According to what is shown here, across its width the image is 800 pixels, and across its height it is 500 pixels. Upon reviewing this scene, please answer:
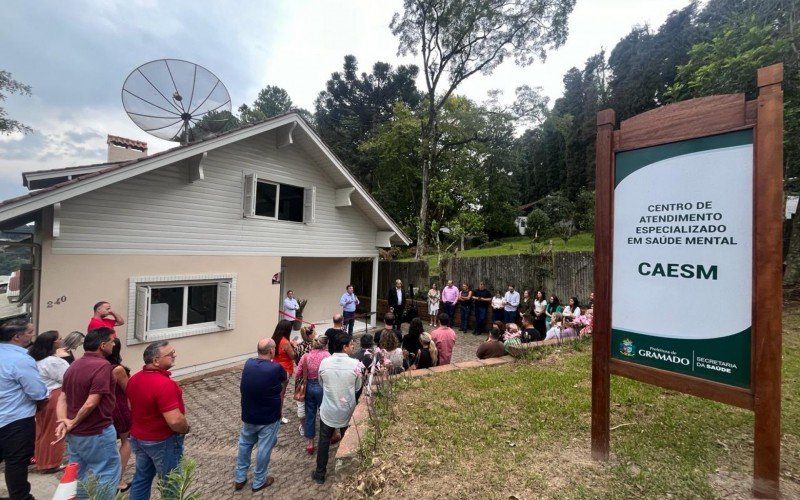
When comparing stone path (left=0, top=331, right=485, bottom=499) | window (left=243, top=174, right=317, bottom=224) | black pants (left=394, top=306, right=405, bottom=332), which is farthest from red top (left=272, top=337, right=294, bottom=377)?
black pants (left=394, top=306, right=405, bottom=332)

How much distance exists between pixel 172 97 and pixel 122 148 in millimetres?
2323

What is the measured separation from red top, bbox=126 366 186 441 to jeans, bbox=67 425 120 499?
0.36 metres

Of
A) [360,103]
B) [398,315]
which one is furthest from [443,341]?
[360,103]

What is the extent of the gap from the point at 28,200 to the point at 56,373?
3257 millimetres

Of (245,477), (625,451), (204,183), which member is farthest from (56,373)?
(625,451)

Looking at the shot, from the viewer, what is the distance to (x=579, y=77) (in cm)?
4438

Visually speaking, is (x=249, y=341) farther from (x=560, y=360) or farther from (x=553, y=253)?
(x=553, y=253)

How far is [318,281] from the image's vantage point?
43.8ft

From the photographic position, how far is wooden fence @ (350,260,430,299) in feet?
52.0

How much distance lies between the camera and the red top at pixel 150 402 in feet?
11.3

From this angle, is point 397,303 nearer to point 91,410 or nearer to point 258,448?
point 258,448

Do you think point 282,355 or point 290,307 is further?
point 290,307

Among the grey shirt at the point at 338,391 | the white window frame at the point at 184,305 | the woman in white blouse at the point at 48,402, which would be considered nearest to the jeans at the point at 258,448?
the grey shirt at the point at 338,391

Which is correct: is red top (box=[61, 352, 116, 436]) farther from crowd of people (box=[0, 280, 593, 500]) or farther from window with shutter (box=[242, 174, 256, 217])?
window with shutter (box=[242, 174, 256, 217])
